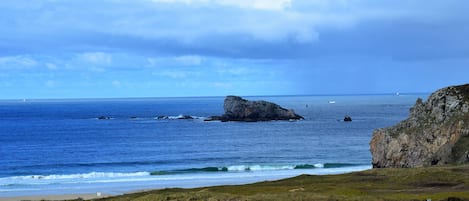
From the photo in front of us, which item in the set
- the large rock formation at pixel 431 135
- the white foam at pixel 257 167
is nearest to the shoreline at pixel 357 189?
the large rock formation at pixel 431 135

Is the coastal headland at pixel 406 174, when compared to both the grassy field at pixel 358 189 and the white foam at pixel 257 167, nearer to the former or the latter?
the grassy field at pixel 358 189

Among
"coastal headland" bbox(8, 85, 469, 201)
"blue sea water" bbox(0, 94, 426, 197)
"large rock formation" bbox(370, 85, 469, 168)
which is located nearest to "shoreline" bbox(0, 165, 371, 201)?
"blue sea water" bbox(0, 94, 426, 197)

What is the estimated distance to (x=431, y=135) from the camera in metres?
74.6

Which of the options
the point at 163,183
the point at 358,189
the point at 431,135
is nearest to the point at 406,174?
the point at 358,189

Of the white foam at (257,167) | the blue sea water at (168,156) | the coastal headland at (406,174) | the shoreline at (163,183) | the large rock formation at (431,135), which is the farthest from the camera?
the white foam at (257,167)

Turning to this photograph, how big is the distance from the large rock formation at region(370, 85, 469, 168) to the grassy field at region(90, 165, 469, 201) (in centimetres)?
1284

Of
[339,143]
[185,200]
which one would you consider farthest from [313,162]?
[185,200]

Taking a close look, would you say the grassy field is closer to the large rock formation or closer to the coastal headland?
the coastal headland

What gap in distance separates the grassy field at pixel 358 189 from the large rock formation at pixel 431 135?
12839 millimetres

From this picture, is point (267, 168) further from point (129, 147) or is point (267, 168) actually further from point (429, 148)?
point (129, 147)

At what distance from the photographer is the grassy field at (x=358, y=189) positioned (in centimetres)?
4159

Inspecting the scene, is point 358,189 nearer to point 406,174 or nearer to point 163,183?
point 406,174

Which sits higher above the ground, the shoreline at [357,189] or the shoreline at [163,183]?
the shoreline at [357,189]

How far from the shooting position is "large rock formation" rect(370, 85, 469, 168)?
7144 cm
